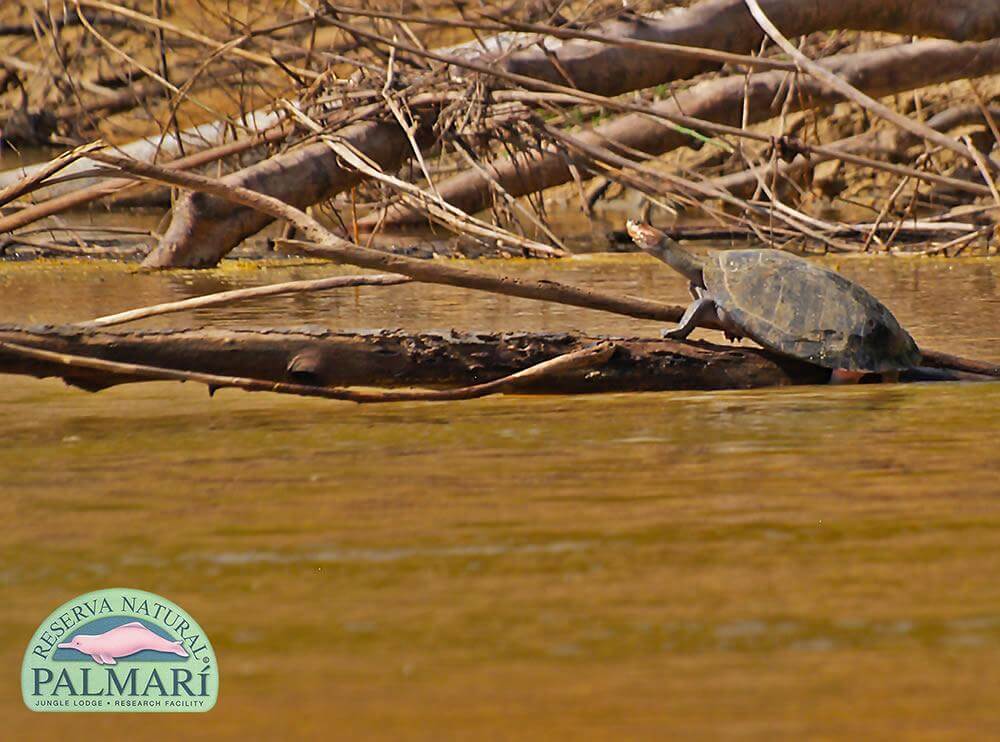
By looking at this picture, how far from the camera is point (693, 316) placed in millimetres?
3318

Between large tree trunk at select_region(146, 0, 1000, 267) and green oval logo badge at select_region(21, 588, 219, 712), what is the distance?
182 inches

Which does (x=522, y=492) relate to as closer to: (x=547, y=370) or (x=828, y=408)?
(x=547, y=370)

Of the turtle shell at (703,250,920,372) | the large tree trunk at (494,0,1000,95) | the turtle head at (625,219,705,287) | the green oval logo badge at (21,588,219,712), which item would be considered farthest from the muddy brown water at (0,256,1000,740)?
the large tree trunk at (494,0,1000,95)

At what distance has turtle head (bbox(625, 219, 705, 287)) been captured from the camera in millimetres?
3775

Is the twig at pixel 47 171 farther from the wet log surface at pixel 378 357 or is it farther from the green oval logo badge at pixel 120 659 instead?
the green oval logo badge at pixel 120 659

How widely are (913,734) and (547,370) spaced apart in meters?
1.64

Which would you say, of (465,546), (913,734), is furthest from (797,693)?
(465,546)

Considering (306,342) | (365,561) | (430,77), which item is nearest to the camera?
(365,561)

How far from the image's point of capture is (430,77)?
19.4 feet

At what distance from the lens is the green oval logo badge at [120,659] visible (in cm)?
134

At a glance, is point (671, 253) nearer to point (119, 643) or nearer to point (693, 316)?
point (693, 316)

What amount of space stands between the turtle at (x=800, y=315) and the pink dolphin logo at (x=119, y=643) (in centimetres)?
196

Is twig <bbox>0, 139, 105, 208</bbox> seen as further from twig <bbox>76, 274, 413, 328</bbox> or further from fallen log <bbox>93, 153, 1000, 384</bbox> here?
twig <bbox>76, 274, 413, 328</bbox>

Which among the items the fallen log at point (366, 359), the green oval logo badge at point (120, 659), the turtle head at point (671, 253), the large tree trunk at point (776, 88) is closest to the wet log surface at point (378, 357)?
the fallen log at point (366, 359)
